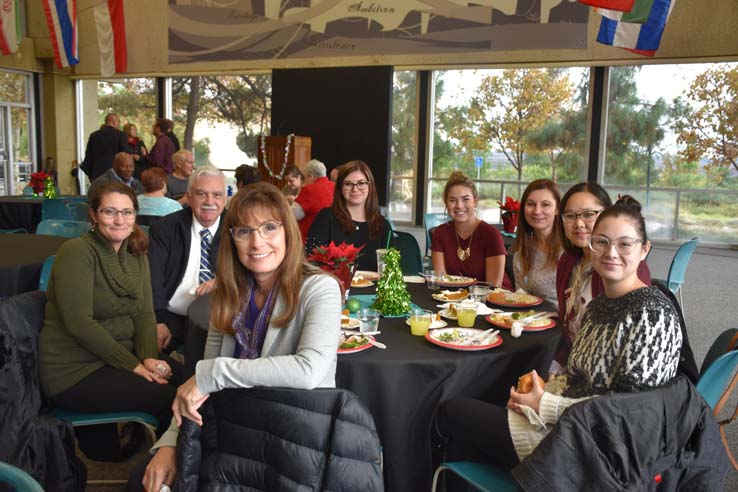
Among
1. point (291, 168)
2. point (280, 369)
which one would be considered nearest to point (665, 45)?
point (291, 168)

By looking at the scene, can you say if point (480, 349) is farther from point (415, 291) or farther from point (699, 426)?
point (415, 291)

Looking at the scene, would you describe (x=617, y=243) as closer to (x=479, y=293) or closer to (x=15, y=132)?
(x=479, y=293)

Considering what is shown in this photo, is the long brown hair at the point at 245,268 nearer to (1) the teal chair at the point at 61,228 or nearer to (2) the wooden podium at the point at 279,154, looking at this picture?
(1) the teal chair at the point at 61,228

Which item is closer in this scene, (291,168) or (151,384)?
(151,384)

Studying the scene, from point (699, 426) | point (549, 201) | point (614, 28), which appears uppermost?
point (614, 28)

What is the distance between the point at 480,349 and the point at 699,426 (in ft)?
2.48

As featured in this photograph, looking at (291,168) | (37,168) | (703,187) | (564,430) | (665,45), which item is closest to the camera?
(564,430)

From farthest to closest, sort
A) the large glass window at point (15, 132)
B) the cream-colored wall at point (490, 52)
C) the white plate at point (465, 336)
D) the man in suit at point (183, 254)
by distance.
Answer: the large glass window at point (15, 132)
the cream-colored wall at point (490, 52)
the man in suit at point (183, 254)
the white plate at point (465, 336)

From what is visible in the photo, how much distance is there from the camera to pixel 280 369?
166 cm

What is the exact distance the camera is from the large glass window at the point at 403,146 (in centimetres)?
1200

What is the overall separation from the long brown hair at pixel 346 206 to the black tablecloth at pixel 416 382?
1.67 meters

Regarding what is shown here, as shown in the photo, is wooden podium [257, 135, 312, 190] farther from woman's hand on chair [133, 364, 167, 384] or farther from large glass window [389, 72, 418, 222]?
woman's hand on chair [133, 364, 167, 384]

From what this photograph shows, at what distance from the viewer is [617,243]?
77.2 inches

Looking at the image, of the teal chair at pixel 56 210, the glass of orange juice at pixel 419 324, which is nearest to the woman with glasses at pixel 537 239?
the glass of orange juice at pixel 419 324
